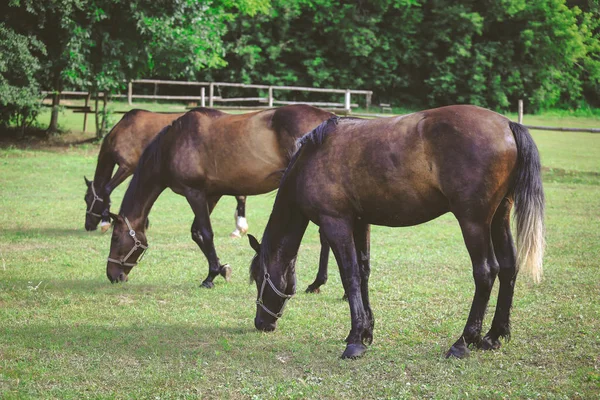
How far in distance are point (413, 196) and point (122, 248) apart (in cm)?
390

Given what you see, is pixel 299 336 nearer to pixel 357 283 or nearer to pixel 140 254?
pixel 357 283

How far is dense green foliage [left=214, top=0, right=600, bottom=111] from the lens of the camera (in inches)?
1507

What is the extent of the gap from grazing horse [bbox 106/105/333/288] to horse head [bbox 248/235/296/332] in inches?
80.8

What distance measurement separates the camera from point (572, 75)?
1448 inches

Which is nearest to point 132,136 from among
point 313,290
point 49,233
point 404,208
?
point 49,233

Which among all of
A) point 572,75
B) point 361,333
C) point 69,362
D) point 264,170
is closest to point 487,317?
point 361,333

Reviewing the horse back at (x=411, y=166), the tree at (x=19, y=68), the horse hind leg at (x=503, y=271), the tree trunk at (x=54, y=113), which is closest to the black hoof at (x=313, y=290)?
the horse back at (x=411, y=166)

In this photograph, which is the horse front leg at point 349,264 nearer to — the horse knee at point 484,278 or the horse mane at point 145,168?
the horse knee at point 484,278

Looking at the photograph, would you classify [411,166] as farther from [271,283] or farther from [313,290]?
[313,290]

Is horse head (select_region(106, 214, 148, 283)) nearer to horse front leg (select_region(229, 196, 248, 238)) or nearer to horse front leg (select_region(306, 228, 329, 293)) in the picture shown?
horse front leg (select_region(306, 228, 329, 293))

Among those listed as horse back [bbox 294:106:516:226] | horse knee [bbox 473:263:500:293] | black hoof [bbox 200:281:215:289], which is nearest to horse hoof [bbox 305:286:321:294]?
black hoof [bbox 200:281:215:289]

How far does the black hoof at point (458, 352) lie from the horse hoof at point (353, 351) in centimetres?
65

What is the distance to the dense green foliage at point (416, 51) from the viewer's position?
38281 mm

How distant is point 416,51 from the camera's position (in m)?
41.5
